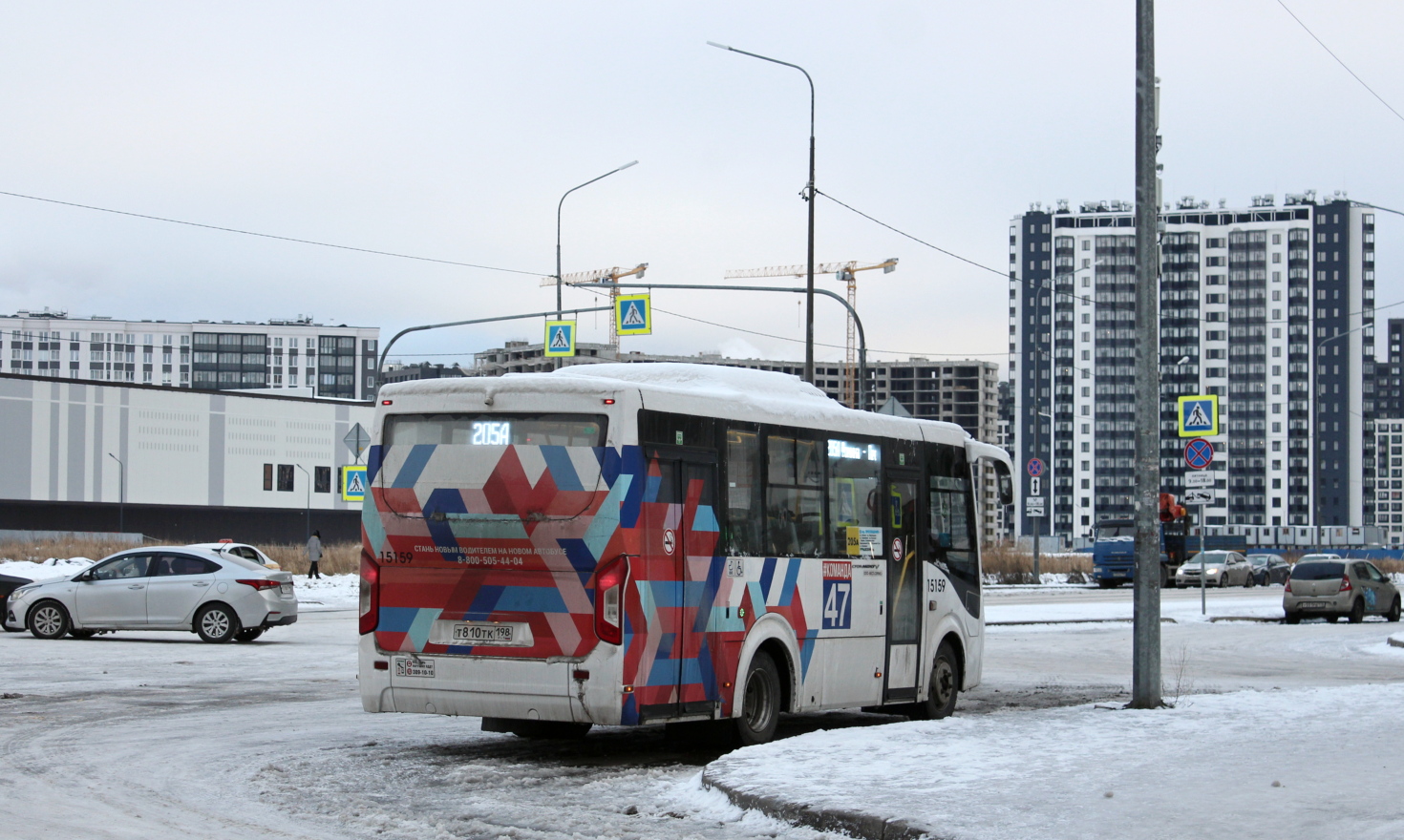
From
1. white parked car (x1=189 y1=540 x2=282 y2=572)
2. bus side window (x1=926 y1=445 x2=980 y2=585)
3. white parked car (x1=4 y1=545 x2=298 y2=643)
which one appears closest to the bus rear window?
bus side window (x1=926 y1=445 x2=980 y2=585)

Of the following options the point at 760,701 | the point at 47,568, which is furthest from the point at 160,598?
the point at 47,568

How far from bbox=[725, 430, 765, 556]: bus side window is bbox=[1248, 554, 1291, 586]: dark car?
5003 centimetres

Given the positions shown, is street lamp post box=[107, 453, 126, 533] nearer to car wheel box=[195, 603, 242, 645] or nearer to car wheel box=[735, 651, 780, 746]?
car wheel box=[195, 603, 242, 645]

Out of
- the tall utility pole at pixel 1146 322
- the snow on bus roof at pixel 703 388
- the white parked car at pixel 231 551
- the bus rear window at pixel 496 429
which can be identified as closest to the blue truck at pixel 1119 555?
the white parked car at pixel 231 551

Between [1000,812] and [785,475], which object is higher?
[785,475]

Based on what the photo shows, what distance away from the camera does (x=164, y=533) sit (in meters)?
78.9

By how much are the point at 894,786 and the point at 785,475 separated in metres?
3.94

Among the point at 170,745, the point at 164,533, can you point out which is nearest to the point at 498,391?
the point at 170,745

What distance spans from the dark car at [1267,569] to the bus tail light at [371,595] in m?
52.0

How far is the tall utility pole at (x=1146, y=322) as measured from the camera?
45.0 ft

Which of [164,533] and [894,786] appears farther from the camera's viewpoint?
[164,533]

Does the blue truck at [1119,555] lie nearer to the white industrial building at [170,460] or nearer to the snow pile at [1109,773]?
the white industrial building at [170,460]

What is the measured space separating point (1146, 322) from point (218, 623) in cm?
1540

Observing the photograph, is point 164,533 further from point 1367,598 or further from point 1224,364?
point 1224,364
